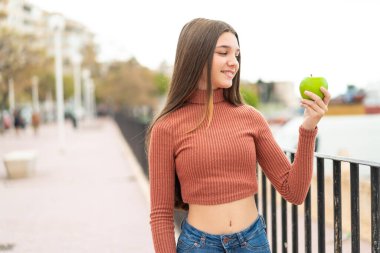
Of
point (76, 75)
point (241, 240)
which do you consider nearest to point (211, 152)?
point (241, 240)

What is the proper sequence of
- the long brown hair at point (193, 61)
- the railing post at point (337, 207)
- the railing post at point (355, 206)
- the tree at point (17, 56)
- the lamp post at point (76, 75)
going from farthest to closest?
the lamp post at point (76, 75), the tree at point (17, 56), the railing post at point (337, 207), the railing post at point (355, 206), the long brown hair at point (193, 61)

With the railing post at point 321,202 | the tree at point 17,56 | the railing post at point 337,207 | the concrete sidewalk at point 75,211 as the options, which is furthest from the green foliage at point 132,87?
the railing post at point 337,207

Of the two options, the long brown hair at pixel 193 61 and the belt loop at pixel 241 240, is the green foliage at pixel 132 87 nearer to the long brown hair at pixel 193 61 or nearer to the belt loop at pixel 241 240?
the long brown hair at pixel 193 61

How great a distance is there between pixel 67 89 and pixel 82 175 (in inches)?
3127

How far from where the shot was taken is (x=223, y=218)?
2.27m

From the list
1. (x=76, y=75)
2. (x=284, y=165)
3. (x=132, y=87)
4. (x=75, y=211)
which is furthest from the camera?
(x=132, y=87)

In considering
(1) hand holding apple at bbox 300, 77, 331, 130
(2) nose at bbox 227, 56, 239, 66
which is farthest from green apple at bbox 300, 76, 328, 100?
(2) nose at bbox 227, 56, 239, 66

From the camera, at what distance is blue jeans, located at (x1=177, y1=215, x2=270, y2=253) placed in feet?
7.40

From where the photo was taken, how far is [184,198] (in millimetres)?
2363

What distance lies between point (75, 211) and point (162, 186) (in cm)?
636

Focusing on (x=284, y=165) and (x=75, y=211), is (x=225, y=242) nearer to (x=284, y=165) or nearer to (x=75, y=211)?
(x=284, y=165)

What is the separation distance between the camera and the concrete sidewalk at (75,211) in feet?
20.7

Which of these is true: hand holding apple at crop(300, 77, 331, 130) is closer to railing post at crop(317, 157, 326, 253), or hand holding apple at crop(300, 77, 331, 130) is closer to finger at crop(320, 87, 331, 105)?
finger at crop(320, 87, 331, 105)

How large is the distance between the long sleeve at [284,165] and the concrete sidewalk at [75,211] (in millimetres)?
3649
